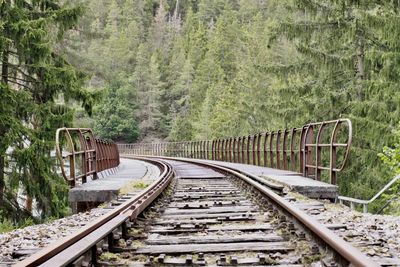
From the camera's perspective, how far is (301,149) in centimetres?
1105

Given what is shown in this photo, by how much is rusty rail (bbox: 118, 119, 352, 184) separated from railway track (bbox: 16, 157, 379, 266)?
2.39 m

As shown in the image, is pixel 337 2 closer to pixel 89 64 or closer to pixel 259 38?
pixel 89 64

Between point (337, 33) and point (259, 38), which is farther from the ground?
point (259, 38)

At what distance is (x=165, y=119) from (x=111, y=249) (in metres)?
80.5

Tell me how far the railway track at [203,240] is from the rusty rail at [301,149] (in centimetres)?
239

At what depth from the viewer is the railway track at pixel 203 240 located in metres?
3.75

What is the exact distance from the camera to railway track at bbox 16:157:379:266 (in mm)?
3746

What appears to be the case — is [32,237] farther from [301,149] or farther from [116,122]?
[116,122]

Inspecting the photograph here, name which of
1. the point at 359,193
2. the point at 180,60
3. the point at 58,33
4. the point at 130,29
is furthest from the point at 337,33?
the point at 130,29

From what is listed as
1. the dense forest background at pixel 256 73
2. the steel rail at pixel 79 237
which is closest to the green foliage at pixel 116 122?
the dense forest background at pixel 256 73

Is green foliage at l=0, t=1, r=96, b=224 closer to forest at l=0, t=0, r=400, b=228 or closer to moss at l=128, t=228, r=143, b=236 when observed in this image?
forest at l=0, t=0, r=400, b=228

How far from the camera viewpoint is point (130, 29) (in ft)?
371

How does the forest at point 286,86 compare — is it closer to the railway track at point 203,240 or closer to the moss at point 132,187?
the railway track at point 203,240

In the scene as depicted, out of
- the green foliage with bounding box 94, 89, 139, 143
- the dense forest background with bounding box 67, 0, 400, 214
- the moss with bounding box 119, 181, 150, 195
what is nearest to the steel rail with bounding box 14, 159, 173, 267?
the moss with bounding box 119, 181, 150, 195
